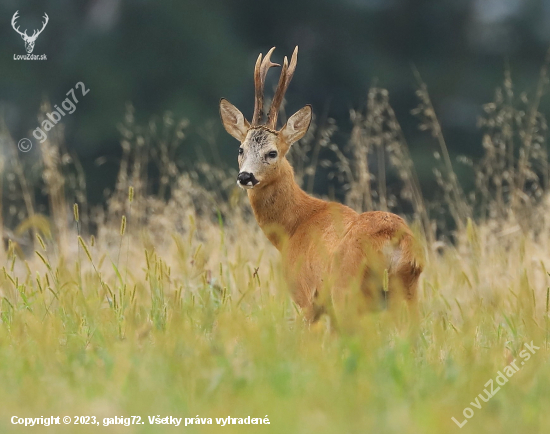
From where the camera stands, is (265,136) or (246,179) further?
(265,136)

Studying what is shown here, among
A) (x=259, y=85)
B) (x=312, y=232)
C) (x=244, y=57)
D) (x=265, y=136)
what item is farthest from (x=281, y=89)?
(x=244, y=57)

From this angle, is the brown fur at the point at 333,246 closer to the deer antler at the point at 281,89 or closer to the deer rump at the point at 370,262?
the deer rump at the point at 370,262

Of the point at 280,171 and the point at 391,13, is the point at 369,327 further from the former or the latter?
the point at 391,13

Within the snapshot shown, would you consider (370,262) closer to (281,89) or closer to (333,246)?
(333,246)

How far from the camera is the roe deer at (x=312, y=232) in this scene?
4.04 m

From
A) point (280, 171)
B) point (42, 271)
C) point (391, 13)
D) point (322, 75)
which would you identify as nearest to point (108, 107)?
point (322, 75)

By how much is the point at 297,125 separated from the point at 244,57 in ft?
30.3

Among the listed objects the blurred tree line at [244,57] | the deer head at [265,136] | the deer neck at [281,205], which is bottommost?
the deer neck at [281,205]

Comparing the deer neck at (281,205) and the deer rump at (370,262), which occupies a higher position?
the deer neck at (281,205)

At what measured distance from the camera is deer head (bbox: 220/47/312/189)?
4887mm

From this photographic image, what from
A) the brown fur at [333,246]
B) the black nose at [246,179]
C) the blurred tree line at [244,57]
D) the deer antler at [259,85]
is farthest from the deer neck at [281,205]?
the blurred tree line at [244,57]

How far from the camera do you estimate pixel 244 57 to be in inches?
563

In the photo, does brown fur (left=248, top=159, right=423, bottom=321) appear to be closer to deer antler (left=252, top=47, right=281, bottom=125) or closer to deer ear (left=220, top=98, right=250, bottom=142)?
deer antler (left=252, top=47, right=281, bottom=125)

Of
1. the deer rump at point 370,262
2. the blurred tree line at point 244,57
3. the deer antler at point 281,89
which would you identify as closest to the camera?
the deer rump at point 370,262
